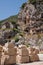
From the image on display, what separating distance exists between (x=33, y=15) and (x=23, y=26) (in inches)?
269

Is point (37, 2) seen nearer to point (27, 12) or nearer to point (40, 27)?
point (27, 12)

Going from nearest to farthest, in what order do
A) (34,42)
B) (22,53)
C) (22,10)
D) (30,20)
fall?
1. (22,53)
2. (34,42)
3. (30,20)
4. (22,10)

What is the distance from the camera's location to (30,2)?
204 ft

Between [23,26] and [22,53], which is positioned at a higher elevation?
[23,26]

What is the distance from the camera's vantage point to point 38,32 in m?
52.8

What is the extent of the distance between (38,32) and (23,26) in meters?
9.61

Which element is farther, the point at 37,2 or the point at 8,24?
the point at 8,24

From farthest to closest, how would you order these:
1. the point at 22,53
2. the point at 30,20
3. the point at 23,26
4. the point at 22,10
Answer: the point at 22,10 < the point at 23,26 < the point at 30,20 < the point at 22,53

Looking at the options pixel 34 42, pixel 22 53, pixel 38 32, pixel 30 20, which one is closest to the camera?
pixel 22 53

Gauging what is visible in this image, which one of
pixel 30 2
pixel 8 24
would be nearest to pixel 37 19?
pixel 30 2

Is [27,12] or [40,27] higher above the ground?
[27,12]

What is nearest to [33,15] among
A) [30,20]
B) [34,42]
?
[30,20]

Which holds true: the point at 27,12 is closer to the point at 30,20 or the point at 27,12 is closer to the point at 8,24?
the point at 30,20

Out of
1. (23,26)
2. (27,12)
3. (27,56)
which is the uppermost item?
(27,12)
